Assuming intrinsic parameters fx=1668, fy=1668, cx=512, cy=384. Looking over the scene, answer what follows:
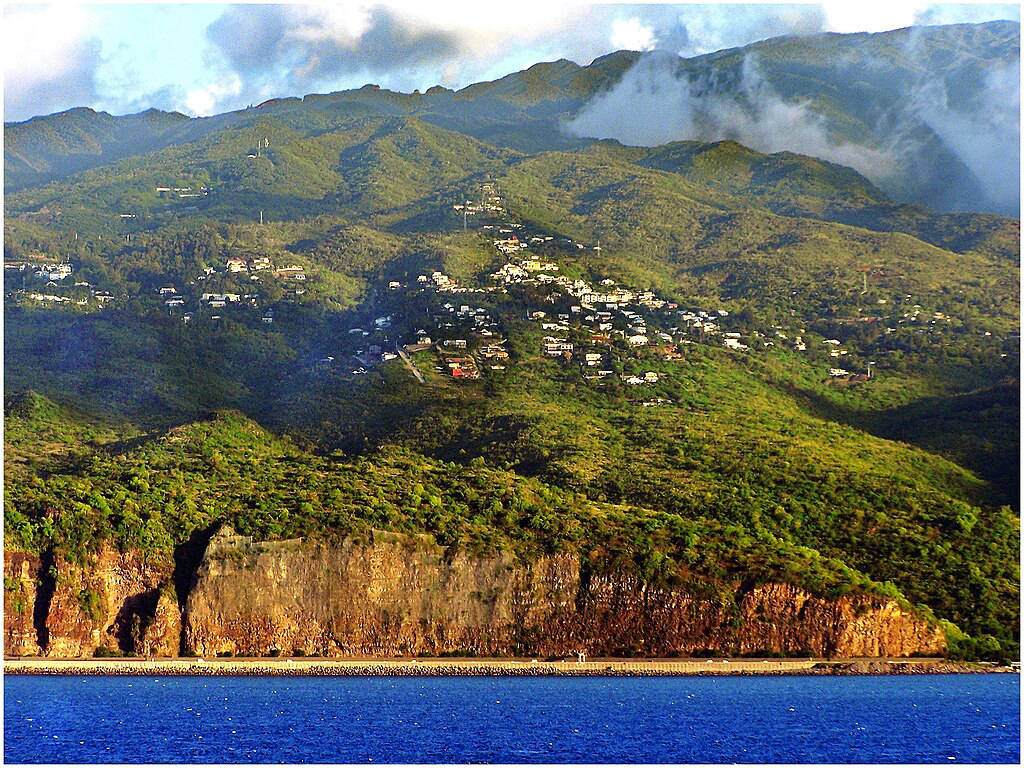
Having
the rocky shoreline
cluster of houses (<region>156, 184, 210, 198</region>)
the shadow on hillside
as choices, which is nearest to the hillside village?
the shadow on hillside

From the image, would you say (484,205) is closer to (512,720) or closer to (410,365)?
(410,365)

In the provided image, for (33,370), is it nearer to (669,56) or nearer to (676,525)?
(676,525)

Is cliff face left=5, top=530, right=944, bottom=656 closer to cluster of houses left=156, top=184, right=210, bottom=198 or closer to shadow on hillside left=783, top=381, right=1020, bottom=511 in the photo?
shadow on hillside left=783, top=381, right=1020, bottom=511

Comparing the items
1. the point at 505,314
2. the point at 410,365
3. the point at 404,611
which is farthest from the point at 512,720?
the point at 505,314

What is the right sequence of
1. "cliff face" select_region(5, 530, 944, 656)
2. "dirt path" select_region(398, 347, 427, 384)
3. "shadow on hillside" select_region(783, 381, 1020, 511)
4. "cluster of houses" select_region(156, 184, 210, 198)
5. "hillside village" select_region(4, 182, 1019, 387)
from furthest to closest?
1. "cluster of houses" select_region(156, 184, 210, 198)
2. "hillside village" select_region(4, 182, 1019, 387)
3. "dirt path" select_region(398, 347, 427, 384)
4. "shadow on hillside" select_region(783, 381, 1020, 511)
5. "cliff face" select_region(5, 530, 944, 656)

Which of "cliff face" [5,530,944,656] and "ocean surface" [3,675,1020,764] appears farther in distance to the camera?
"cliff face" [5,530,944,656]

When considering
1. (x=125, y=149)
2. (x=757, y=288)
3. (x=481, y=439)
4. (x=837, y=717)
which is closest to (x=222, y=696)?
(x=837, y=717)

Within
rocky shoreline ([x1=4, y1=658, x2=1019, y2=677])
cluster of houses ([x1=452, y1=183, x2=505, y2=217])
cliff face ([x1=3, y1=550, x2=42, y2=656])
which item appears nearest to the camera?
rocky shoreline ([x1=4, y1=658, x2=1019, y2=677])
